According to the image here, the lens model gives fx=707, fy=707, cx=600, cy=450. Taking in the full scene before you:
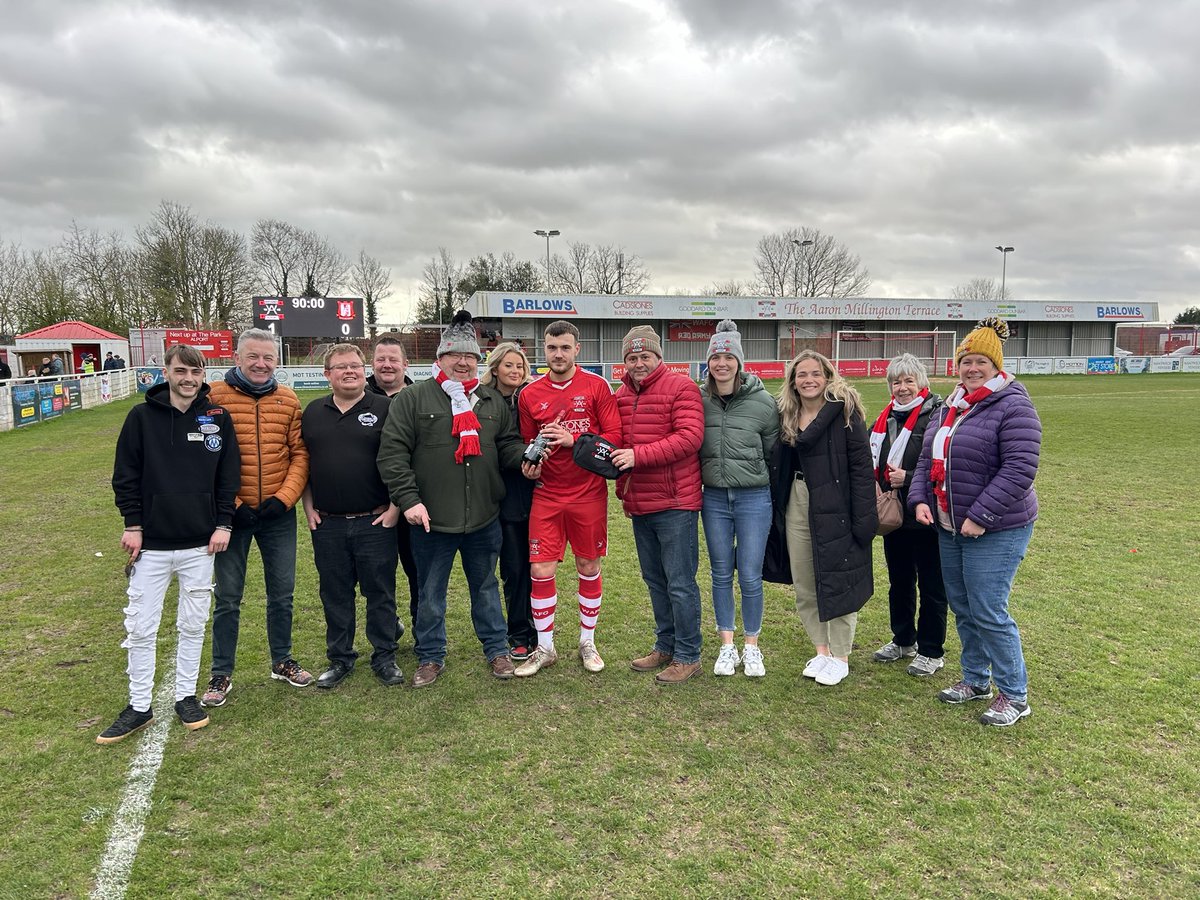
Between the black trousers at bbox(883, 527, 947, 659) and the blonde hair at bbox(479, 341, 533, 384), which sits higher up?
the blonde hair at bbox(479, 341, 533, 384)

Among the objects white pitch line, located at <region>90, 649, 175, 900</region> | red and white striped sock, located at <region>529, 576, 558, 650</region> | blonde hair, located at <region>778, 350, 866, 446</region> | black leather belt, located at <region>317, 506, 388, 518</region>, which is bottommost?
white pitch line, located at <region>90, 649, 175, 900</region>

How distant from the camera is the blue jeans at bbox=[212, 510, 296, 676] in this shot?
3.76 m

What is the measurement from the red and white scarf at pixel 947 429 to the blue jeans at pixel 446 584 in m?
2.38

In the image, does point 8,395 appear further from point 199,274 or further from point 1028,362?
point 1028,362

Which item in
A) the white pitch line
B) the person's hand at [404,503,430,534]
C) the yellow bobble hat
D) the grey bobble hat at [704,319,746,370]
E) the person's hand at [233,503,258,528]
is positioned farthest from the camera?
the grey bobble hat at [704,319,746,370]

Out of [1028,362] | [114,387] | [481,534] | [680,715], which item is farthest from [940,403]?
[1028,362]

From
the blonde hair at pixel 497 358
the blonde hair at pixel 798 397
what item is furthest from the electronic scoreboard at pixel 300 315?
the blonde hair at pixel 798 397

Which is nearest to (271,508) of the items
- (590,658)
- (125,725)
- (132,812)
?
(125,725)

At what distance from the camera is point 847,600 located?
3791 mm

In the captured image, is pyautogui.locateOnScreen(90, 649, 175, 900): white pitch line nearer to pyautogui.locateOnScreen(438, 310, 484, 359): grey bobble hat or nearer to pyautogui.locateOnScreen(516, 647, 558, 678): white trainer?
pyautogui.locateOnScreen(516, 647, 558, 678): white trainer

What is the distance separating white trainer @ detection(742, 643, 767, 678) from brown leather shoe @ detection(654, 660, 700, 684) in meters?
0.28

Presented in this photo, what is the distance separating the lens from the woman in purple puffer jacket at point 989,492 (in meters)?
3.26

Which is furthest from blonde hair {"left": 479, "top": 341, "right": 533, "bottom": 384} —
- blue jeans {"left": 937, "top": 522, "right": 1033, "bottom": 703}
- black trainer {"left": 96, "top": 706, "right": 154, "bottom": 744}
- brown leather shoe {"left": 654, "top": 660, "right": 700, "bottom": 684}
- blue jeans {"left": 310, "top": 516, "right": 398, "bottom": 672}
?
blue jeans {"left": 937, "top": 522, "right": 1033, "bottom": 703}

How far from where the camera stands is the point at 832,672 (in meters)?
3.94
